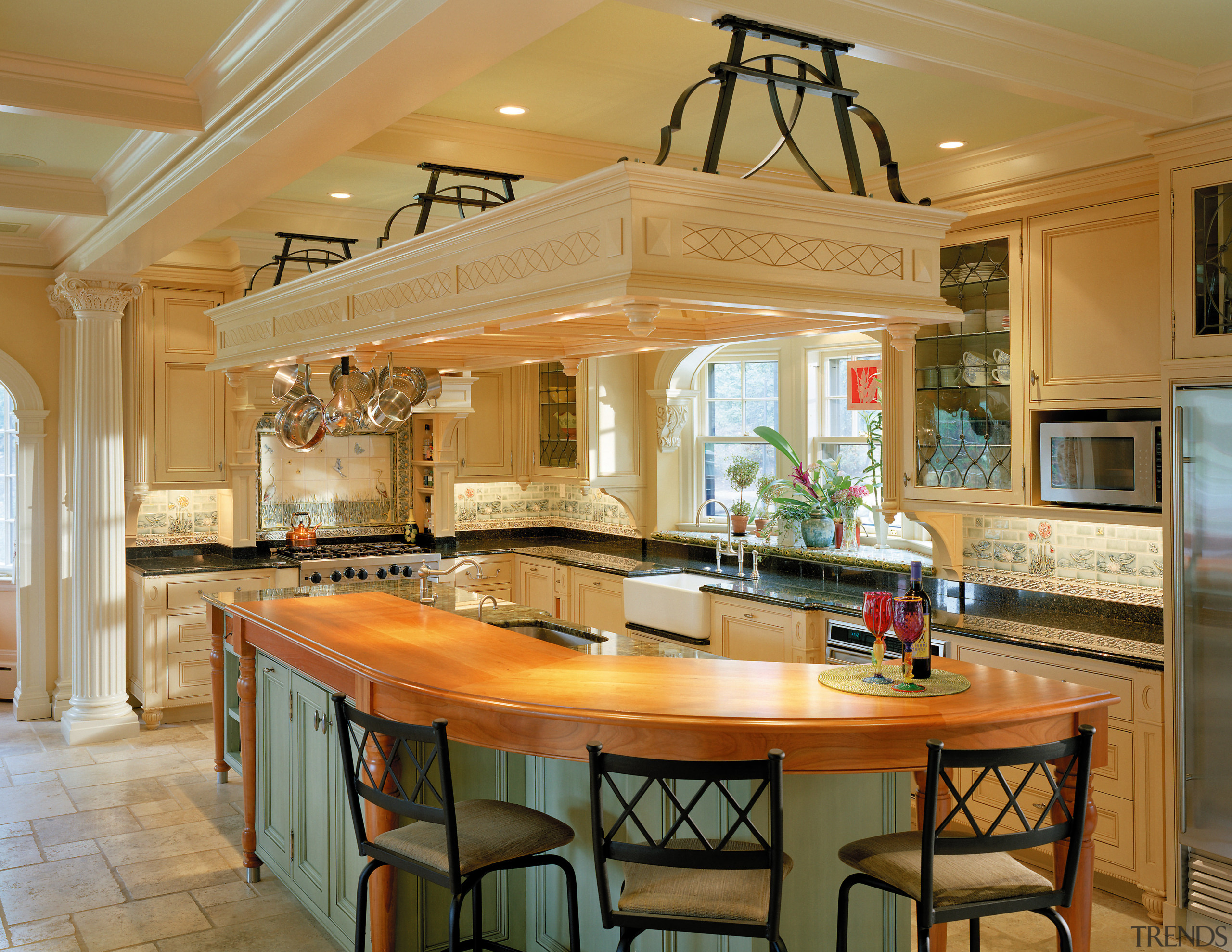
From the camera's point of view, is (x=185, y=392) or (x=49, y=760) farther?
(x=185, y=392)

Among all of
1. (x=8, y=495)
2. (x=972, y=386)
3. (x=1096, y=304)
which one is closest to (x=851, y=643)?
(x=972, y=386)

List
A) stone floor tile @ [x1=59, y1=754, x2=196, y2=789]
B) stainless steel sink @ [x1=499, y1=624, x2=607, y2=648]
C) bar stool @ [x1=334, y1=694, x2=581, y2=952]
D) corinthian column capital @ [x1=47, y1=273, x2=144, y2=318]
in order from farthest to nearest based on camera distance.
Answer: corinthian column capital @ [x1=47, y1=273, x2=144, y2=318] → stone floor tile @ [x1=59, y1=754, x2=196, y2=789] → stainless steel sink @ [x1=499, y1=624, x2=607, y2=648] → bar stool @ [x1=334, y1=694, x2=581, y2=952]

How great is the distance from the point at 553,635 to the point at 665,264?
2.40 meters

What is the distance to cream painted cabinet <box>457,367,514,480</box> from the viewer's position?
25.4ft

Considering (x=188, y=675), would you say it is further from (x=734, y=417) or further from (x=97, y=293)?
(x=734, y=417)

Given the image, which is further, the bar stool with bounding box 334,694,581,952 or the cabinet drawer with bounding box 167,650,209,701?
the cabinet drawer with bounding box 167,650,209,701

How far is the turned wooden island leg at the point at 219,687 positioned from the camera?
17.0 feet

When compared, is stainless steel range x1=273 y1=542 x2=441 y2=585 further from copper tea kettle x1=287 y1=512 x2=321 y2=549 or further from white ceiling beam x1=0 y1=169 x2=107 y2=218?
white ceiling beam x1=0 y1=169 x2=107 y2=218

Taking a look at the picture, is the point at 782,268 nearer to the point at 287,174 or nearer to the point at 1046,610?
the point at 287,174

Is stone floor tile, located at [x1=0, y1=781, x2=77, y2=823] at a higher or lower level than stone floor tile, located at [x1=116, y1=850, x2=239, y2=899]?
higher

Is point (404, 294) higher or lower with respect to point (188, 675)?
higher

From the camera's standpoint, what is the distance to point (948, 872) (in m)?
2.39

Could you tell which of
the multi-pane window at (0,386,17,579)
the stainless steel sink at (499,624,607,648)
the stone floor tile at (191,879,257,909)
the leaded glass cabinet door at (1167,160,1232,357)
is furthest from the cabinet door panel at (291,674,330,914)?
the multi-pane window at (0,386,17,579)

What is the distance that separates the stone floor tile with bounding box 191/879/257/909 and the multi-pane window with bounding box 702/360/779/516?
12.4ft
